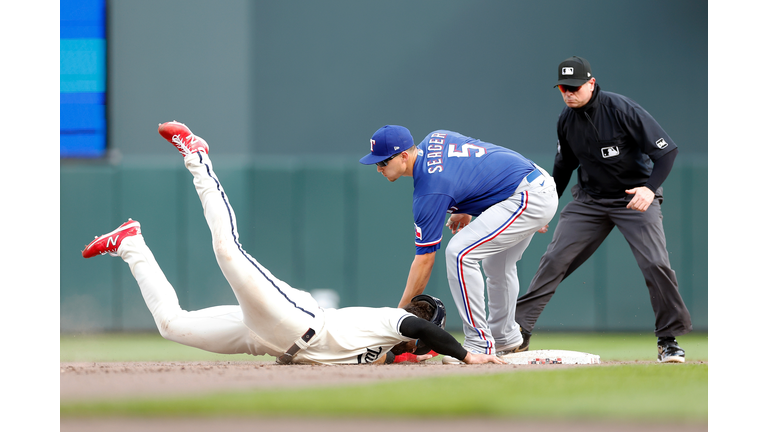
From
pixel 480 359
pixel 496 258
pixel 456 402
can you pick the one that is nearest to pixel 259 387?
pixel 456 402

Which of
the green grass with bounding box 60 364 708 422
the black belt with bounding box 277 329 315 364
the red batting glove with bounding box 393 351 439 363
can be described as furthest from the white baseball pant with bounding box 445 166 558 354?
the black belt with bounding box 277 329 315 364

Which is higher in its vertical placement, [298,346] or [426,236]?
[426,236]

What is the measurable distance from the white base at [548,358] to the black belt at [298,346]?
43.9 inches

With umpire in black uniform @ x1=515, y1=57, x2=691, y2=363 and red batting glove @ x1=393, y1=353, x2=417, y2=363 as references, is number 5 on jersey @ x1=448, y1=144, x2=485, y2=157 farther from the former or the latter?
red batting glove @ x1=393, y1=353, x2=417, y2=363

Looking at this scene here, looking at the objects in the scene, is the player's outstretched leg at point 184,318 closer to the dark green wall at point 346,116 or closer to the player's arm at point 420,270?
the player's arm at point 420,270

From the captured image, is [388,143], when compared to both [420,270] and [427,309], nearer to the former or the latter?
[420,270]

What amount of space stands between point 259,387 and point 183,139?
1.39 m

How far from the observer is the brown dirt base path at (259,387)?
2057mm

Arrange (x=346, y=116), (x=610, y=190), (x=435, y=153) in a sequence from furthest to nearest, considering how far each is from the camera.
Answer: (x=346, y=116) → (x=610, y=190) → (x=435, y=153)

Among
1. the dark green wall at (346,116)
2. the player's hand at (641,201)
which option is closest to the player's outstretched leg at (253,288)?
the player's hand at (641,201)

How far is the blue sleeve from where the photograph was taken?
321cm

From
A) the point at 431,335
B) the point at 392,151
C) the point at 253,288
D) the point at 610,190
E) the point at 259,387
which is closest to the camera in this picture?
the point at 259,387

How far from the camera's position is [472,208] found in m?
3.53

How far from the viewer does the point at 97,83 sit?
6.52m
